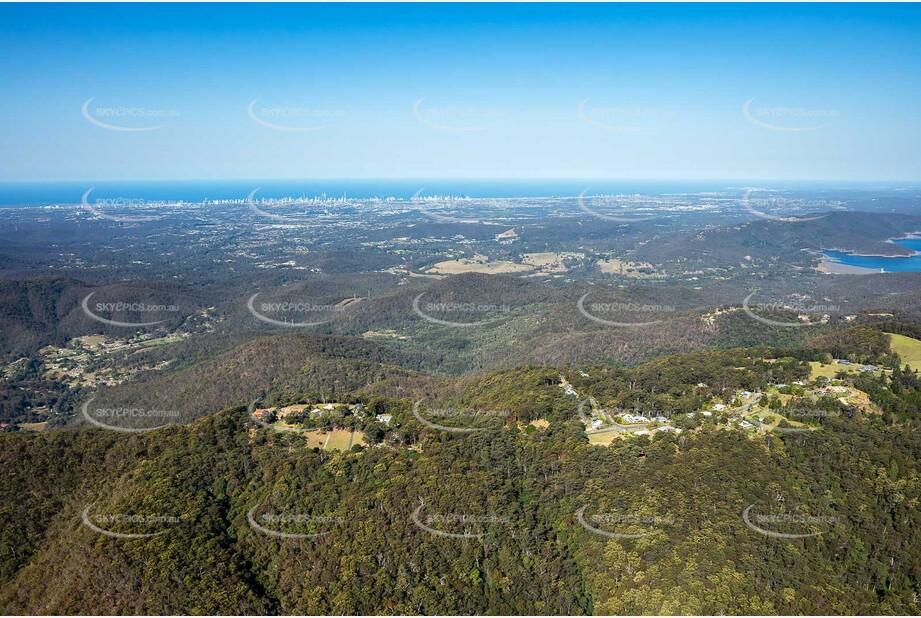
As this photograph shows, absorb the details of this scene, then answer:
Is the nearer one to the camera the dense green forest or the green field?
the dense green forest

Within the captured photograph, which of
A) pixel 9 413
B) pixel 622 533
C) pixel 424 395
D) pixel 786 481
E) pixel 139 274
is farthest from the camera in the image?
pixel 139 274

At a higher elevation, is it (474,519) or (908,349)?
(908,349)

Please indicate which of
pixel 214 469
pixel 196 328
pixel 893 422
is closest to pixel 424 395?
Result: pixel 214 469

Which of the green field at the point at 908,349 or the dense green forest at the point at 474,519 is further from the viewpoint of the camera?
the green field at the point at 908,349

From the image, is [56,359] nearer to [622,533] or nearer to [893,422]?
[622,533]

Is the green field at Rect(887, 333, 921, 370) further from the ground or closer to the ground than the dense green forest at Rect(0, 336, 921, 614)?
further from the ground

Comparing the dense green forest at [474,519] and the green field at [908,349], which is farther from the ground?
the green field at [908,349]

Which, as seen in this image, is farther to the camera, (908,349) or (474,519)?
(908,349)

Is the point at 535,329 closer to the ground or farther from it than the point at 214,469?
closer to the ground
